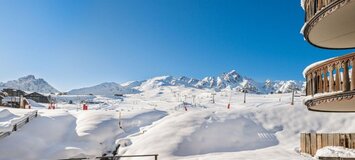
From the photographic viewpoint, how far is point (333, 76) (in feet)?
33.3

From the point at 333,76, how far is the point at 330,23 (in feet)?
5.92

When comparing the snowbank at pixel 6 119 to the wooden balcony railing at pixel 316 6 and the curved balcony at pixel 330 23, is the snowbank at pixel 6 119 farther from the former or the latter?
the wooden balcony railing at pixel 316 6

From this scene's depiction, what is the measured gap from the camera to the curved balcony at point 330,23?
941 cm

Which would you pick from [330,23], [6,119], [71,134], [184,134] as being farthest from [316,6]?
[6,119]

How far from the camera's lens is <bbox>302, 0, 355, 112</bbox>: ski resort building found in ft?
30.9

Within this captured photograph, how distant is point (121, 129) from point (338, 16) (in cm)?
2276

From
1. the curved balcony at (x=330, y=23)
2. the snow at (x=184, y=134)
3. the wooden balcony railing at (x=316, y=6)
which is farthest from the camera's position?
the snow at (x=184, y=134)

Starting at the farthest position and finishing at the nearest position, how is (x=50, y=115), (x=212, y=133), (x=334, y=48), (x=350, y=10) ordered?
(x=50, y=115) → (x=212, y=133) → (x=334, y=48) → (x=350, y=10)

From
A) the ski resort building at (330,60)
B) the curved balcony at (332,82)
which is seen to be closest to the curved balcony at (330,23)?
the ski resort building at (330,60)

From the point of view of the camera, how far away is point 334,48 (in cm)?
1442

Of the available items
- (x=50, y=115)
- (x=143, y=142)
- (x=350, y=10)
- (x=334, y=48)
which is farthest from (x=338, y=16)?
(x=50, y=115)

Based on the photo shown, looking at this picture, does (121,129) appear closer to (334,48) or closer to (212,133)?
(212,133)

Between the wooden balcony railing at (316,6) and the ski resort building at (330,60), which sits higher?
the wooden balcony railing at (316,6)

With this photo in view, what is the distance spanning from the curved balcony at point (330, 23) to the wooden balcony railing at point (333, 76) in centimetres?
121
